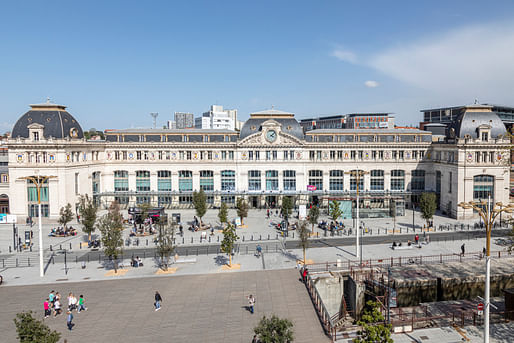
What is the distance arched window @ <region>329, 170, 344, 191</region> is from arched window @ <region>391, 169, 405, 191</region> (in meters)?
10.9

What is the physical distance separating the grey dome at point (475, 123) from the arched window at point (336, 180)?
952 inches

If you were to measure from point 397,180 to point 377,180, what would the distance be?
168 inches

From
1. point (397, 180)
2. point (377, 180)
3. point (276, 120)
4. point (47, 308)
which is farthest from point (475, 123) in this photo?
point (47, 308)

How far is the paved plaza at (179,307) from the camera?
2891cm

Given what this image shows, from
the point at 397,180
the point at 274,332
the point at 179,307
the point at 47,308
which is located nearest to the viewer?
the point at 274,332

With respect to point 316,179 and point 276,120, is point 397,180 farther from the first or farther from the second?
point 276,120

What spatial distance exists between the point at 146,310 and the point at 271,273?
46.1 feet

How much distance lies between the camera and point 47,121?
72.2 meters

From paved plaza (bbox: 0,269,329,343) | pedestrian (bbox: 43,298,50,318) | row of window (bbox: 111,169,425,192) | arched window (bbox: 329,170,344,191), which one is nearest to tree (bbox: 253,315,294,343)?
Result: paved plaza (bbox: 0,269,329,343)

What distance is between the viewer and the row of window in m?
84.6

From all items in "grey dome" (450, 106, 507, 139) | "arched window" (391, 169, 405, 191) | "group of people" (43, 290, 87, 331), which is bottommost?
"group of people" (43, 290, 87, 331)

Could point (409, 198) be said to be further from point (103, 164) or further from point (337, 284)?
point (103, 164)

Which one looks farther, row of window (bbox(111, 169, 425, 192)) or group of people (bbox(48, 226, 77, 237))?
row of window (bbox(111, 169, 425, 192))

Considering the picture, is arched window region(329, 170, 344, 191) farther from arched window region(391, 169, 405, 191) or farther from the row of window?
arched window region(391, 169, 405, 191)
